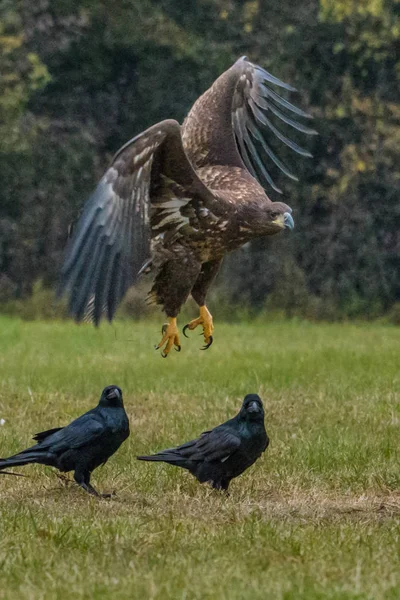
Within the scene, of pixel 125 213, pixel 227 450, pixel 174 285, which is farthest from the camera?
pixel 174 285

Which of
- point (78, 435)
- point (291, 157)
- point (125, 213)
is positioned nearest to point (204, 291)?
point (125, 213)

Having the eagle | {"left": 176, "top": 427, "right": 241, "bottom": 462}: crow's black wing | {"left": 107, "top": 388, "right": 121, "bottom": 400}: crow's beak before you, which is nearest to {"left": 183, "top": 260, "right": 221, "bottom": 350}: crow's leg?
the eagle

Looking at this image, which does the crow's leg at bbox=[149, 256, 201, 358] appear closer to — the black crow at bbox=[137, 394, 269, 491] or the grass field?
the grass field

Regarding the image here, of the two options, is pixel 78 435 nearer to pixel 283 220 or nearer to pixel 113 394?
pixel 113 394

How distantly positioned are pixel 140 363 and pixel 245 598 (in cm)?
1033

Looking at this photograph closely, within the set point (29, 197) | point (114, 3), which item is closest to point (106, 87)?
point (114, 3)

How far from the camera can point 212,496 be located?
24.2 feet

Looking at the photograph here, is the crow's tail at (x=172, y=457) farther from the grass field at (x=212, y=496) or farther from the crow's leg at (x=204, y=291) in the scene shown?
the crow's leg at (x=204, y=291)

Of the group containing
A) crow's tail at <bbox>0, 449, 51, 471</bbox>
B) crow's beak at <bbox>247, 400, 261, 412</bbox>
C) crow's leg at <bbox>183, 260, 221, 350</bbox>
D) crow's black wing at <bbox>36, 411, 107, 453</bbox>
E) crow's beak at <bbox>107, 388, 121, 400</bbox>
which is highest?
crow's leg at <bbox>183, 260, 221, 350</bbox>

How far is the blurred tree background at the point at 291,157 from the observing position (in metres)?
25.8

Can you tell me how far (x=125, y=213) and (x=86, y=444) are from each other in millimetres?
1321

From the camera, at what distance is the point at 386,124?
26219mm

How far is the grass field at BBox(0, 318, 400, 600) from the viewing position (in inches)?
206

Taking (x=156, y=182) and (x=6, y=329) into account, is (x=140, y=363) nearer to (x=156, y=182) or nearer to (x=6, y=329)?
(x=6, y=329)
